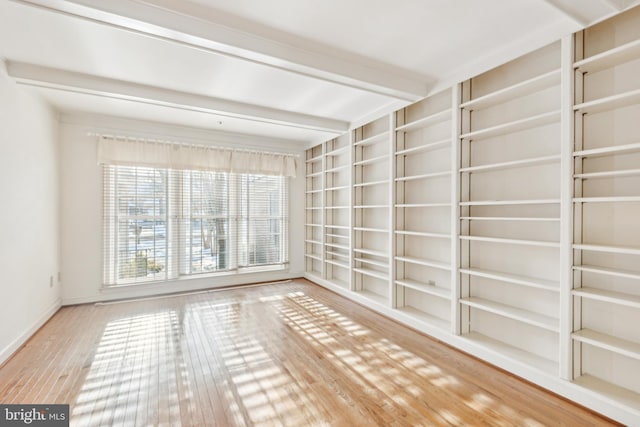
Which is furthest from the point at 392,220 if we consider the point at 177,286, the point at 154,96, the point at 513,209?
the point at 177,286

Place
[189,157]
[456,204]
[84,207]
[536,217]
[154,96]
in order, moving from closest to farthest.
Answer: [536,217] → [456,204] → [154,96] → [84,207] → [189,157]

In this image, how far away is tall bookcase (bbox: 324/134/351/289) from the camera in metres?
4.94

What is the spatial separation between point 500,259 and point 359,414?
1902 millimetres

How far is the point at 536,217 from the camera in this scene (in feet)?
8.07

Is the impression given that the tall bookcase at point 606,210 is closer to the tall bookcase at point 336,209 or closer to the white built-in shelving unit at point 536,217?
the white built-in shelving unit at point 536,217

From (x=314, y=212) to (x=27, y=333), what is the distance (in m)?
4.17

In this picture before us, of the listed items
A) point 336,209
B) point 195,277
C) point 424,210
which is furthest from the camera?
point 336,209

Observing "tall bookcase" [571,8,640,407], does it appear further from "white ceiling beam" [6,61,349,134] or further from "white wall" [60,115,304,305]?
"white wall" [60,115,304,305]

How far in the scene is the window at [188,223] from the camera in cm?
434

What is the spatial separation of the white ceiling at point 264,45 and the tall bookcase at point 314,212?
2.08 metres

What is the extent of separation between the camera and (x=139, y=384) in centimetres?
226

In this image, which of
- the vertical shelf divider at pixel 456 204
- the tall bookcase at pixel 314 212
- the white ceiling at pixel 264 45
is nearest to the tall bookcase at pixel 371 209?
the white ceiling at pixel 264 45

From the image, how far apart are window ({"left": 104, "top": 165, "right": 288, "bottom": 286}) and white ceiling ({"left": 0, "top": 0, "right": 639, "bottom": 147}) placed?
1.33m

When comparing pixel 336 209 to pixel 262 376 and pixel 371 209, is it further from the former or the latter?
pixel 262 376
